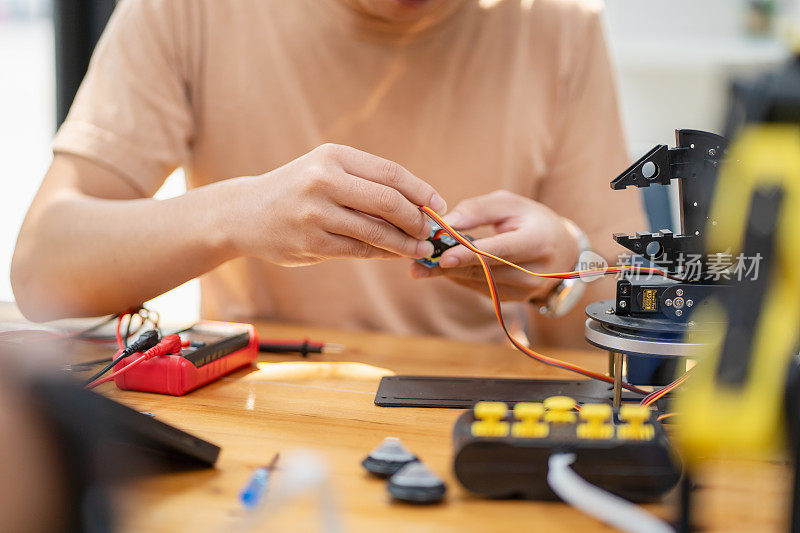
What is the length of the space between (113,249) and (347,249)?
319 mm

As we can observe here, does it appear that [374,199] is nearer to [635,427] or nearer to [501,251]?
[501,251]

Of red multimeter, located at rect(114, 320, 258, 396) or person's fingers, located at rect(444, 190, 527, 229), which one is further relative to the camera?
person's fingers, located at rect(444, 190, 527, 229)

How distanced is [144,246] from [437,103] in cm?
53

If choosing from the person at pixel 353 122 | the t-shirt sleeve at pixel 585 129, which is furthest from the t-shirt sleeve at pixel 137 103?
the t-shirt sleeve at pixel 585 129

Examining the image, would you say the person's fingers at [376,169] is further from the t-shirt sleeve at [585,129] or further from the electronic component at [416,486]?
the t-shirt sleeve at [585,129]

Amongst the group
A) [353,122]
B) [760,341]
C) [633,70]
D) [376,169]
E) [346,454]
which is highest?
[633,70]

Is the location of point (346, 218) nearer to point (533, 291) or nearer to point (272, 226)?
point (272, 226)

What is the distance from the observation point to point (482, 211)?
0.83m

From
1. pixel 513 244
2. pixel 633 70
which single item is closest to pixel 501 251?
pixel 513 244

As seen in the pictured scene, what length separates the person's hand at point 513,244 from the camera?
79cm

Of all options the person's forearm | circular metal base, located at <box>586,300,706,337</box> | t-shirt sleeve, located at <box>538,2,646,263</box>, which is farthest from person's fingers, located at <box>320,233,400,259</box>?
t-shirt sleeve, located at <box>538,2,646,263</box>

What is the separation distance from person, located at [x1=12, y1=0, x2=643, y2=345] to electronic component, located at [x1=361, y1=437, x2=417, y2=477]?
41 cm

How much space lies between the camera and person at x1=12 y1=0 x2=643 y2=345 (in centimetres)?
99

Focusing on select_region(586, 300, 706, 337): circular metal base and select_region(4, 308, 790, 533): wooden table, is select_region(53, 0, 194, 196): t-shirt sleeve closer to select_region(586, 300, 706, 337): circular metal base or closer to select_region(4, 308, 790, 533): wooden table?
select_region(4, 308, 790, 533): wooden table
